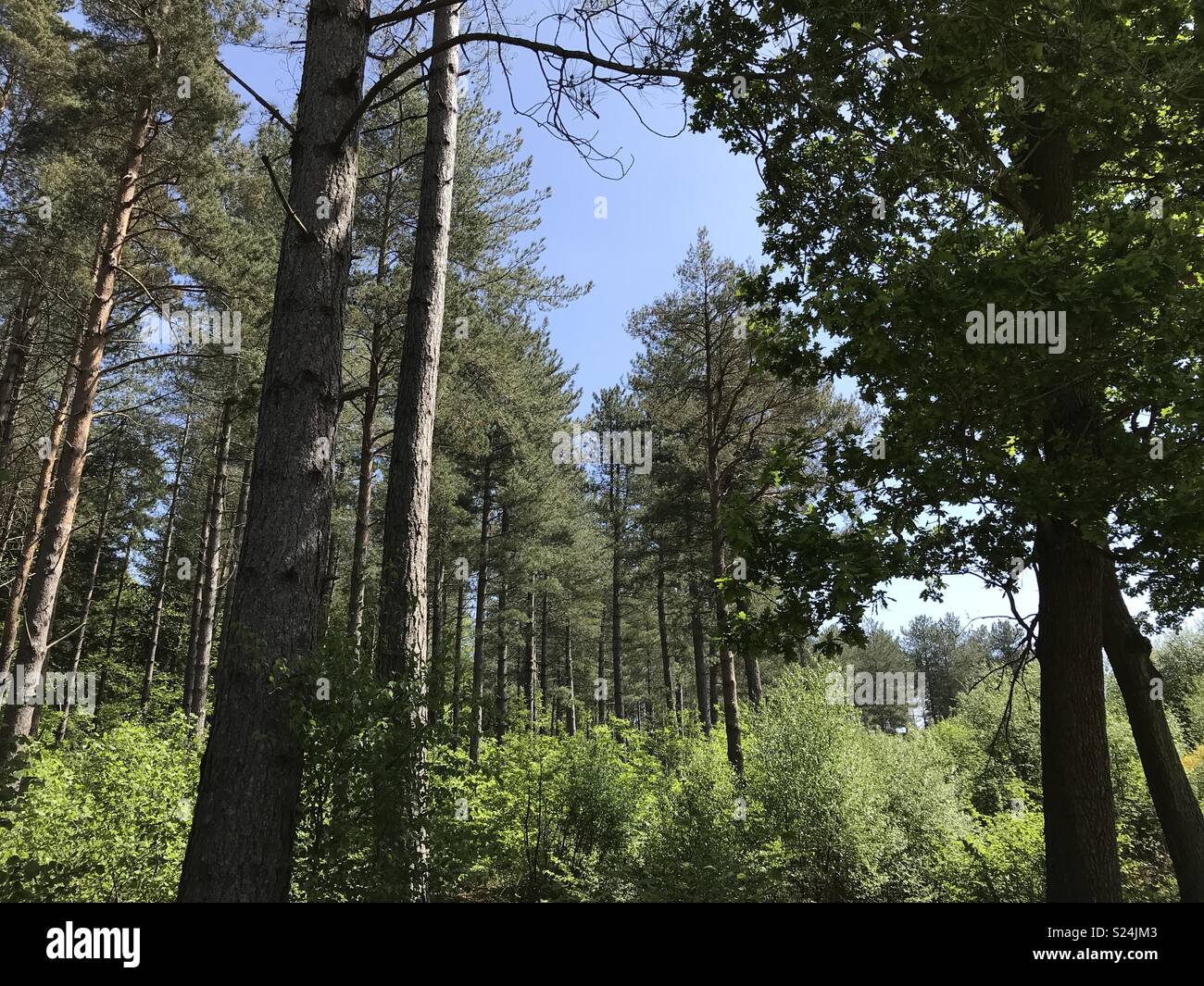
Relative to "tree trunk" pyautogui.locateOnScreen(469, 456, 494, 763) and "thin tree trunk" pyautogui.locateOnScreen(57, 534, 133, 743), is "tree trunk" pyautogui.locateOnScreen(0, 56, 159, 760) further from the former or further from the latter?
"thin tree trunk" pyautogui.locateOnScreen(57, 534, 133, 743)

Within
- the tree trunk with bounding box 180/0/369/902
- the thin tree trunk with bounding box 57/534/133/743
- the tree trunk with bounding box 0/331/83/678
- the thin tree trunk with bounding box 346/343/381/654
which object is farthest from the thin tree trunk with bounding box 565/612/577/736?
the tree trunk with bounding box 180/0/369/902

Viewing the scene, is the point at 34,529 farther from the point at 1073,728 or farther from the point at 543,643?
the point at 543,643

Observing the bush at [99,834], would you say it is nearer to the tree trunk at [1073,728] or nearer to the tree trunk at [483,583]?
the tree trunk at [1073,728]

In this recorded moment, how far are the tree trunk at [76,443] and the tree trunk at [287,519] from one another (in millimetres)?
7243

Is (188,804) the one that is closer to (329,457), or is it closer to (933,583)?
(329,457)

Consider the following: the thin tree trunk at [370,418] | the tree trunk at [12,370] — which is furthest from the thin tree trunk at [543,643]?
the tree trunk at [12,370]

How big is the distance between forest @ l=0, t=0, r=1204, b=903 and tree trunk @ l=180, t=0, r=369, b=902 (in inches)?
0.7

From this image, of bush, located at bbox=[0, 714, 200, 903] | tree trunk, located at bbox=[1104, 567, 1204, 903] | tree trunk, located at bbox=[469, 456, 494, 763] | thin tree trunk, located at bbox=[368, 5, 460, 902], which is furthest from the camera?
tree trunk, located at bbox=[469, 456, 494, 763]

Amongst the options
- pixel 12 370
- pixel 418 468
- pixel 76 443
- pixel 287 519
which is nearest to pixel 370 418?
pixel 76 443

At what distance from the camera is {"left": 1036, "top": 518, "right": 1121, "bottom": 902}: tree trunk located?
4957 mm

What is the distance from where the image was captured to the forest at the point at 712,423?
10.9ft

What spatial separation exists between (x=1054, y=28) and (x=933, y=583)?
4473 mm

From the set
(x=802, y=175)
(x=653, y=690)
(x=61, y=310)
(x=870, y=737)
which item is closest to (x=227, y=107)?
(x=61, y=310)

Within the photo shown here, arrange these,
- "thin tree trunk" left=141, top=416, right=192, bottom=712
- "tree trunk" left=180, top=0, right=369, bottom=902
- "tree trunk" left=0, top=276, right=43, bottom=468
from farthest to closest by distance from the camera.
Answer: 1. "thin tree trunk" left=141, top=416, right=192, bottom=712
2. "tree trunk" left=0, top=276, right=43, bottom=468
3. "tree trunk" left=180, top=0, right=369, bottom=902
